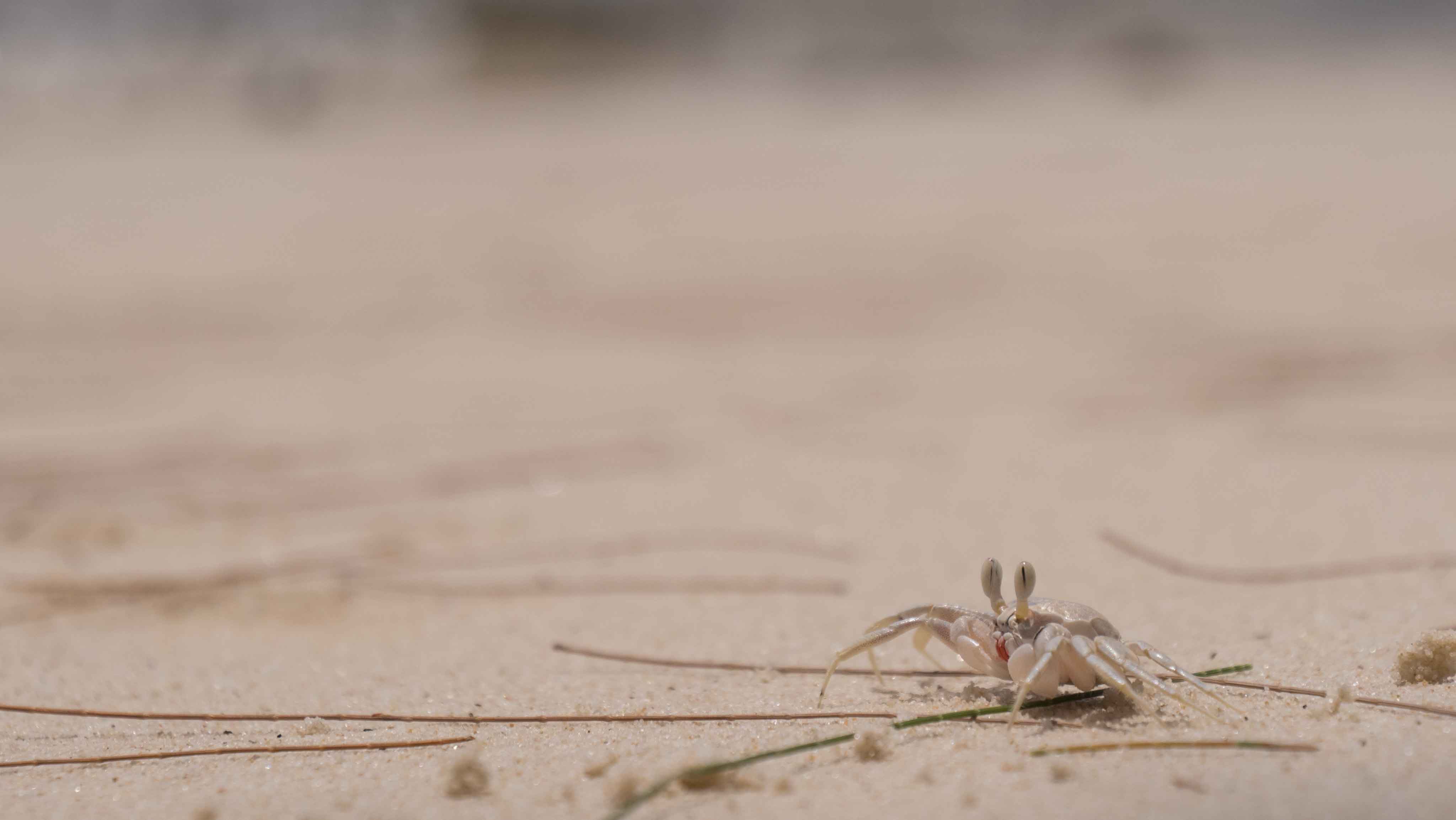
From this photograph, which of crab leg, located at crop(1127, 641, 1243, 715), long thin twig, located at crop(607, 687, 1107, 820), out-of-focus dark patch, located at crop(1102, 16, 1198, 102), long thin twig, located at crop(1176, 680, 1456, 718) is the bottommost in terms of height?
long thin twig, located at crop(607, 687, 1107, 820)

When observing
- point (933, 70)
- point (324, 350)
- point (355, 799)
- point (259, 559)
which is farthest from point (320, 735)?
point (933, 70)

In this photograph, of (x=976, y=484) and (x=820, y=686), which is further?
(x=976, y=484)

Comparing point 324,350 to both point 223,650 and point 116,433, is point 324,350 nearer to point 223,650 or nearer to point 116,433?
point 116,433

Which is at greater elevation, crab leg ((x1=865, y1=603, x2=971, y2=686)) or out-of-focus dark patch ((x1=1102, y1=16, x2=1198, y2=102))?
out-of-focus dark patch ((x1=1102, y1=16, x2=1198, y2=102))

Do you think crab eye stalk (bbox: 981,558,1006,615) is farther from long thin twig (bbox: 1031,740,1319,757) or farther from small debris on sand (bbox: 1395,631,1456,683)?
small debris on sand (bbox: 1395,631,1456,683)

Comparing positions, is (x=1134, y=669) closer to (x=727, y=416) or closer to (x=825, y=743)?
(x=825, y=743)

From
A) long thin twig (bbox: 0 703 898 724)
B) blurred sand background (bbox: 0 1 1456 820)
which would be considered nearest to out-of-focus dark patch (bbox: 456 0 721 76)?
blurred sand background (bbox: 0 1 1456 820)
